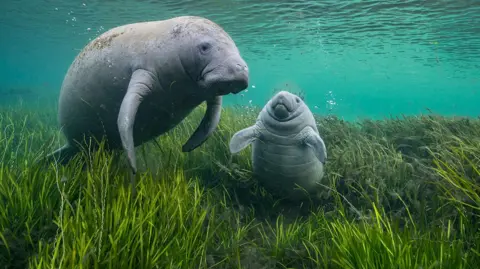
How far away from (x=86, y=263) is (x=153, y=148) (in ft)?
14.0

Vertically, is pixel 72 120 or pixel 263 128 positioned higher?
pixel 72 120

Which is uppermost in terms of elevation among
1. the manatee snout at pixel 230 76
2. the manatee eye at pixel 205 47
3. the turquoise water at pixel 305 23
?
the manatee eye at pixel 205 47

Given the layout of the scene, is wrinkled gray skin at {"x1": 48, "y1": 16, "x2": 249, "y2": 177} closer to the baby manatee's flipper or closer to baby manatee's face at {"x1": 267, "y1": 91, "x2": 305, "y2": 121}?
the baby manatee's flipper

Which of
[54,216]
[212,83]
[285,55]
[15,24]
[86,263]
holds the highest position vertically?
[212,83]

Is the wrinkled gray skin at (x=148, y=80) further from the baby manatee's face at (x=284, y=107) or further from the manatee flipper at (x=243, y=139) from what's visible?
the baby manatee's face at (x=284, y=107)

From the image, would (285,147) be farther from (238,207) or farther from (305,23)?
(305,23)

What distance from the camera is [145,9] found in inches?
851

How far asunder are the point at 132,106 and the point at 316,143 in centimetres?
269

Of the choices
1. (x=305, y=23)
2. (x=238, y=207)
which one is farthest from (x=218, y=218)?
(x=305, y=23)

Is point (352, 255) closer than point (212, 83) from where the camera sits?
Yes

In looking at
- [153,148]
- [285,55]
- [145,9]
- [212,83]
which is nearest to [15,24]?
[145,9]

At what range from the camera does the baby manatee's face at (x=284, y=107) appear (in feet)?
18.2

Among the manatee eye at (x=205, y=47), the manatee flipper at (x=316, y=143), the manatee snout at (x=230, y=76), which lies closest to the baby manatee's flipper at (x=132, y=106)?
the manatee eye at (x=205, y=47)

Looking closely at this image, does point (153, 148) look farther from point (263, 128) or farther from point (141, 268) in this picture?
point (141, 268)
